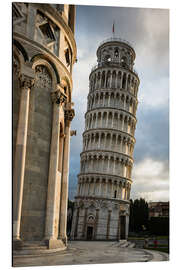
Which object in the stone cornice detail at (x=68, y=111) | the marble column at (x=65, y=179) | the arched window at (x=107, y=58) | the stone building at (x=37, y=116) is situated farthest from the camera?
the arched window at (x=107, y=58)

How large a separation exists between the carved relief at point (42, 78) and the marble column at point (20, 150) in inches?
20.6

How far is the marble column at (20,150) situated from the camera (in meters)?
8.17

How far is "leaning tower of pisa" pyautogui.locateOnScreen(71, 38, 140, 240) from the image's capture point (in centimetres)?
3391

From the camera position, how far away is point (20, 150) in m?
8.61

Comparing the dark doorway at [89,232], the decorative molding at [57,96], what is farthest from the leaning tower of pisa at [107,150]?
the decorative molding at [57,96]

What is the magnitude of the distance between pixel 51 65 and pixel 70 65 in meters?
2.06

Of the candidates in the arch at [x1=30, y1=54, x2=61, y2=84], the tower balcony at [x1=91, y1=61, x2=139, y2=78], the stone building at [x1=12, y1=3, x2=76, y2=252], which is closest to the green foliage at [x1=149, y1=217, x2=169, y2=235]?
the stone building at [x1=12, y1=3, x2=76, y2=252]

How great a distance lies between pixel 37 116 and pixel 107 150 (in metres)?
26.1

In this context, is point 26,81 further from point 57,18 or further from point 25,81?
point 57,18

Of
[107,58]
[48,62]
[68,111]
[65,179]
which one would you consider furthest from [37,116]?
[107,58]

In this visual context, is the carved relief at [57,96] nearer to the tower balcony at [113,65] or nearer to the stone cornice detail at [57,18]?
the stone cornice detail at [57,18]
